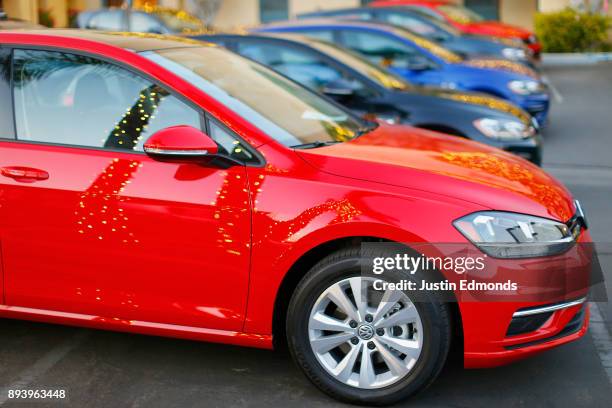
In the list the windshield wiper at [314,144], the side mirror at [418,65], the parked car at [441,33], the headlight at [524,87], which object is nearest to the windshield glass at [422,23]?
the parked car at [441,33]

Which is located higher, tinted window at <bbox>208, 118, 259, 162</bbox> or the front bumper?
tinted window at <bbox>208, 118, 259, 162</bbox>

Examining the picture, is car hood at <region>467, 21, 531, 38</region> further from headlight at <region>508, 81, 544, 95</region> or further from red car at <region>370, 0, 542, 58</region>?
headlight at <region>508, 81, 544, 95</region>

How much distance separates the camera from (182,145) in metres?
4.13

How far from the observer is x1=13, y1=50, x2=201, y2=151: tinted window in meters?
4.43

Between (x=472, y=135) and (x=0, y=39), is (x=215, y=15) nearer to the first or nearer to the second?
(x=472, y=135)

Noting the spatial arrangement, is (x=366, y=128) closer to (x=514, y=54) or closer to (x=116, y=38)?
(x=116, y=38)

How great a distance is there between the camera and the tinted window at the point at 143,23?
19.3 metres

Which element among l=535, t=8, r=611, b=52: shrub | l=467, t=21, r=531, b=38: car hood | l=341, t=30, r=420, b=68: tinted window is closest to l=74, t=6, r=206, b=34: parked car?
l=467, t=21, r=531, b=38: car hood

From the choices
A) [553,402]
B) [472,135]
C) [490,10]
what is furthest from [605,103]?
[490,10]

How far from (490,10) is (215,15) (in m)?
9.00

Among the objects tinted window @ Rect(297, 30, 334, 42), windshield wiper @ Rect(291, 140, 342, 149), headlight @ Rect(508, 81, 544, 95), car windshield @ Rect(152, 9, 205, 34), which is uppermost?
windshield wiper @ Rect(291, 140, 342, 149)

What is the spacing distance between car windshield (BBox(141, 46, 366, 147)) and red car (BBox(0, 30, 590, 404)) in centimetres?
3

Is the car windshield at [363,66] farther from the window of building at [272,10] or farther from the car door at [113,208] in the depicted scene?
the window of building at [272,10]

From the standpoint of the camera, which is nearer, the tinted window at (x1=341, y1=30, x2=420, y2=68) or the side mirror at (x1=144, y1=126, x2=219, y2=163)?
the side mirror at (x1=144, y1=126, x2=219, y2=163)
